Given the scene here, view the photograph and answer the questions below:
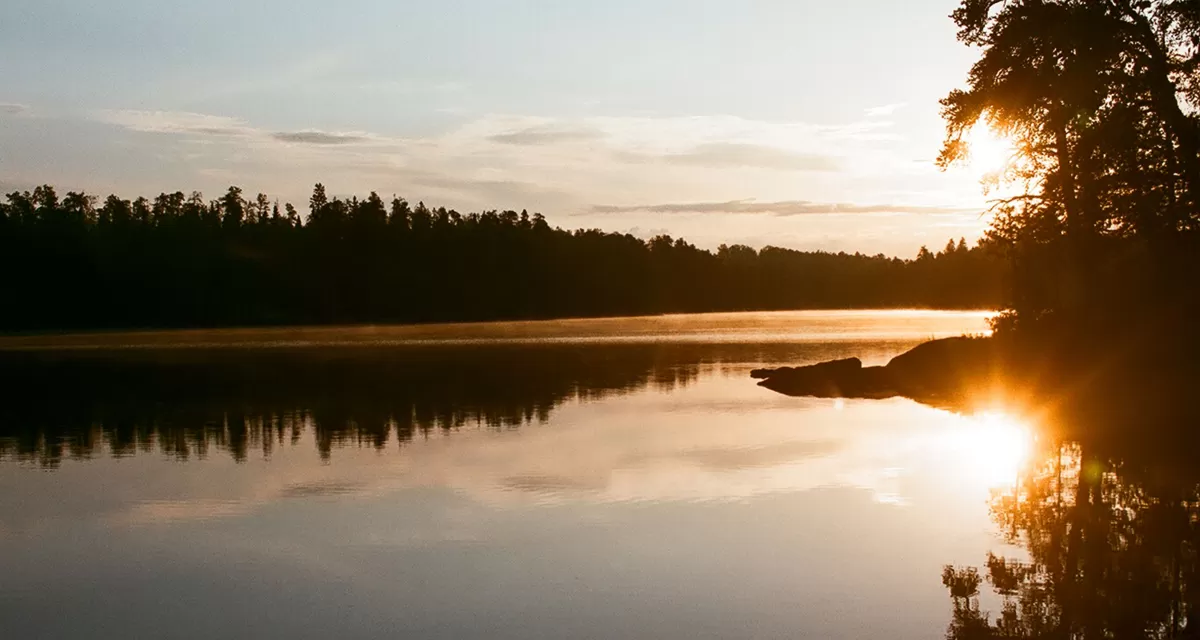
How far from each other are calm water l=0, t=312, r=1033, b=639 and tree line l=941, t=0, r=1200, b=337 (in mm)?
4820

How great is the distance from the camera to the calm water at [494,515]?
1240cm

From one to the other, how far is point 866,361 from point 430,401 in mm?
26806

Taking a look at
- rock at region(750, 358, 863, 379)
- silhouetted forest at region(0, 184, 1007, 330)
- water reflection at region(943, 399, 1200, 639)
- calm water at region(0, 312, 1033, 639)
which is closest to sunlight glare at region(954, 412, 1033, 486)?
calm water at region(0, 312, 1033, 639)

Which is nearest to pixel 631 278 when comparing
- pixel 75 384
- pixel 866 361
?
pixel 866 361

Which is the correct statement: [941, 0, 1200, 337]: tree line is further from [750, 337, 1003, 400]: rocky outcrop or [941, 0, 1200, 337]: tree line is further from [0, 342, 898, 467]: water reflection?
[0, 342, 898, 467]: water reflection

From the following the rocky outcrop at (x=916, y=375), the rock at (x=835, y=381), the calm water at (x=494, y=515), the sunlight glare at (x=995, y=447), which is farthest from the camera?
the rock at (x=835, y=381)

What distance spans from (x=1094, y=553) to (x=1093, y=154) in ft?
58.8

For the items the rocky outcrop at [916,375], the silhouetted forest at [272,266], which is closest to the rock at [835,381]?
the rocky outcrop at [916,375]

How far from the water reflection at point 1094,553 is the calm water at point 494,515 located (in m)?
0.36

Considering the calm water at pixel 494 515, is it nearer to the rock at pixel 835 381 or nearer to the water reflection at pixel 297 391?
the water reflection at pixel 297 391

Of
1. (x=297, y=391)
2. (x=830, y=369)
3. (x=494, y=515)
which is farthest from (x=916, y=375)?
(x=494, y=515)

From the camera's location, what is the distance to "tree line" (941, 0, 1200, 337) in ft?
90.1

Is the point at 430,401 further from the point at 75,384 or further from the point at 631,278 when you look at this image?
the point at 631,278

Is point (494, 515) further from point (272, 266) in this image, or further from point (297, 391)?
point (272, 266)
